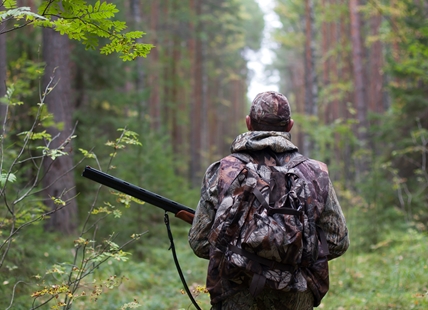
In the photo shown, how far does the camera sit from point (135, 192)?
3.56 metres

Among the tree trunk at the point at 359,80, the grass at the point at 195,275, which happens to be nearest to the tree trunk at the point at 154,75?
the tree trunk at the point at 359,80

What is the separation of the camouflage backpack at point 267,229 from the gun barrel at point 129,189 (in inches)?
29.4

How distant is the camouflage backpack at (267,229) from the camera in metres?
2.67

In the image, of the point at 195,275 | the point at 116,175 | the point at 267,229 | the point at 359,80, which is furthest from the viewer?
the point at 359,80

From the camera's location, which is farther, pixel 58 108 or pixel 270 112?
pixel 58 108

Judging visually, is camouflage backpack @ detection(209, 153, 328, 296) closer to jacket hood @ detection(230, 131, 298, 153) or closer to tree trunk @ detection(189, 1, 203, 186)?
jacket hood @ detection(230, 131, 298, 153)

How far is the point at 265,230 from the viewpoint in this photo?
2.65 meters

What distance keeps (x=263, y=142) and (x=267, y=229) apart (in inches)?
22.7

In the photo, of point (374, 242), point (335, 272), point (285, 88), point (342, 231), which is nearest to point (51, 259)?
point (335, 272)

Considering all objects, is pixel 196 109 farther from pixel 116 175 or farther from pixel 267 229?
pixel 267 229

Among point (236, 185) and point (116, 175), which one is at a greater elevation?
point (236, 185)

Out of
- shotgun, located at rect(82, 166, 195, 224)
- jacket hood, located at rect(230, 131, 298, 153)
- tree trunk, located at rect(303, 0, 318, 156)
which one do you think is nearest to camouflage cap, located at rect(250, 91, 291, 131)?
jacket hood, located at rect(230, 131, 298, 153)

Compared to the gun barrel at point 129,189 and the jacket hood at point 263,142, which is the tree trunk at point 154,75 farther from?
the jacket hood at point 263,142

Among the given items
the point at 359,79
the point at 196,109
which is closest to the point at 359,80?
the point at 359,79
